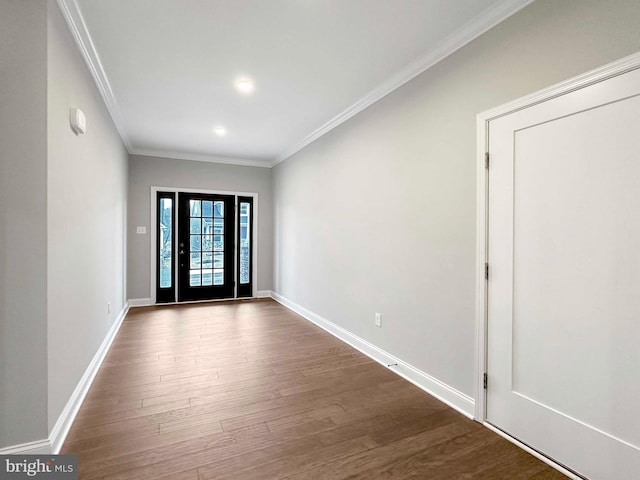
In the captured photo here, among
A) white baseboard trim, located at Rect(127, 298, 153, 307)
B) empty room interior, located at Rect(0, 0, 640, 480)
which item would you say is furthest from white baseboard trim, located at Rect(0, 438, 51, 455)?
white baseboard trim, located at Rect(127, 298, 153, 307)

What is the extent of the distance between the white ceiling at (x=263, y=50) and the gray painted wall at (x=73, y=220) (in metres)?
0.32

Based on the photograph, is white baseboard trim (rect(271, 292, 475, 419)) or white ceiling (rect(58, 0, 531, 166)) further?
white baseboard trim (rect(271, 292, 475, 419))

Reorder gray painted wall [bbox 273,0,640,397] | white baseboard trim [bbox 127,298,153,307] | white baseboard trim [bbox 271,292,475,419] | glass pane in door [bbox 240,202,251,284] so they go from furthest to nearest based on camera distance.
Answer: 1. glass pane in door [bbox 240,202,251,284]
2. white baseboard trim [bbox 127,298,153,307]
3. white baseboard trim [bbox 271,292,475,419]
4. gray painted wall [bbox 273,0,640,397]

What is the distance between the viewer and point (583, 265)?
1.66 m

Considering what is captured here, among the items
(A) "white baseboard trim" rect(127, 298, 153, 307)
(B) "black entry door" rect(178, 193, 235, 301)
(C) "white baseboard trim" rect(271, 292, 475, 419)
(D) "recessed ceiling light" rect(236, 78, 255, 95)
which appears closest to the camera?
(C) "white baseboard trim" rect(271, 292, 475, 419)

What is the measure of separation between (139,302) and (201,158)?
2.76 meters

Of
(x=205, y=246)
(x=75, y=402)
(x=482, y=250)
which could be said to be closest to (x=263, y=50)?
(x=482, y=250)

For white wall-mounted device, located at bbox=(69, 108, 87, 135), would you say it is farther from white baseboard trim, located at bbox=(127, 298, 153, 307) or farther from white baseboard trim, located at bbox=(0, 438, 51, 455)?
white baseboard trim, located at bbox=(127, 298, 153, 307)

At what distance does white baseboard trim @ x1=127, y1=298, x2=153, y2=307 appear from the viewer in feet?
17.9

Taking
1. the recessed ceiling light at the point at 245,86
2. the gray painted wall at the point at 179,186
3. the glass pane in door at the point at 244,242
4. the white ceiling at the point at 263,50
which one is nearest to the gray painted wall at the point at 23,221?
the white ceiling at the point at 263,50

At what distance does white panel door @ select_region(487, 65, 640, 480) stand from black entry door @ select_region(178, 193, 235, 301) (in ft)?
16.4

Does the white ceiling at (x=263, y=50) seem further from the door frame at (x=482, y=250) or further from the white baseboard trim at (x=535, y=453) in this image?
the white baseboard trim at (x=535, y=453)

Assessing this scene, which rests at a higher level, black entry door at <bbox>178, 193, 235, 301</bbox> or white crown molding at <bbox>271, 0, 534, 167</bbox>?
white crown molding at <bbox>271, 0, 534, 167</bbox>

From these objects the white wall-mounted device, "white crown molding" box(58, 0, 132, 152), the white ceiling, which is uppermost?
the white ceiling
